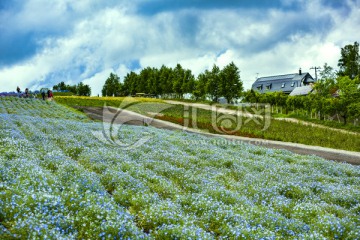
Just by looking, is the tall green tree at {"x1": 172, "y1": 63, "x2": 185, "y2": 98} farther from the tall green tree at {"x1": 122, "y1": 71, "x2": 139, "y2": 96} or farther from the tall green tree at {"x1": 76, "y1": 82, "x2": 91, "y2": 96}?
the tall green tree at {"x1": 76, "y1": 82, "x2": 91, "y2": 96}

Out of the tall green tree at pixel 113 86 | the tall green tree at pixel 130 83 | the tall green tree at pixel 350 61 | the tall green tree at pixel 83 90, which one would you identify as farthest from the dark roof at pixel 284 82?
the tall green tree at pixel 83 90

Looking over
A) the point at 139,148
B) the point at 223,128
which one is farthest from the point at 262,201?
the point at 223,128

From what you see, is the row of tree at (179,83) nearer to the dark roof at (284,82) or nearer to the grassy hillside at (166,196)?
the dark roof at (284,82)

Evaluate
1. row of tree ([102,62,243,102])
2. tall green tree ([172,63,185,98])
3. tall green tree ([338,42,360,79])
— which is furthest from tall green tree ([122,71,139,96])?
tall green tree ([338,42,360,79])

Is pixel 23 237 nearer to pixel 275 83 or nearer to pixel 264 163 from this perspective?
pixel 264 163

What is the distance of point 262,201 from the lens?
10.5 meters

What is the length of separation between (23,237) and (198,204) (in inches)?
178

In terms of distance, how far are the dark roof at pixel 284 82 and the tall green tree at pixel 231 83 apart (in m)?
35.3

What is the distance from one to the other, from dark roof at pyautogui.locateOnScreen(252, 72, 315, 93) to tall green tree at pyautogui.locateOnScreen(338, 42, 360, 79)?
1696 cm

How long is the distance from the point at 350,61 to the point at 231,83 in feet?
104

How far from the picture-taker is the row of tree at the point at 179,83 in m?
80.5

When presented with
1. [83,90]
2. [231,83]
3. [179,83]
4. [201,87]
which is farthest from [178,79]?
[83,90]

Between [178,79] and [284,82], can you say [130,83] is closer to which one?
[178,79]

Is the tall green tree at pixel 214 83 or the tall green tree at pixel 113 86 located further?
the tall green tree at pixel 113 86
